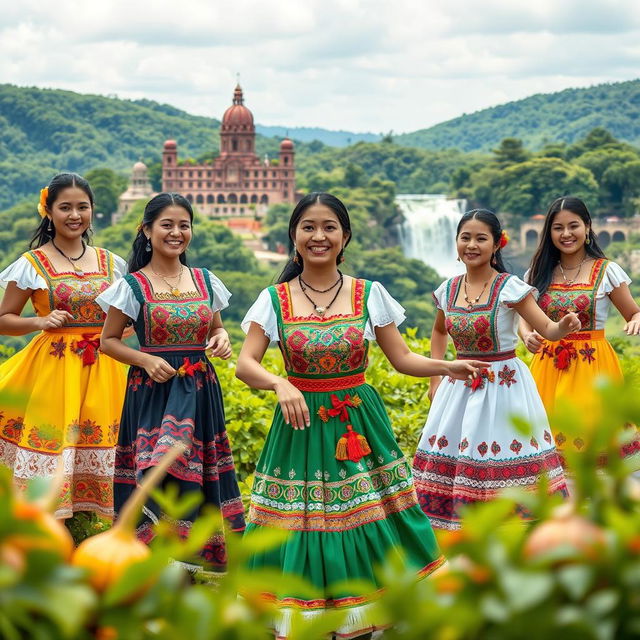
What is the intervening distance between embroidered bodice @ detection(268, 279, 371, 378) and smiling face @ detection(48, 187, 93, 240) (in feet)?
4.23

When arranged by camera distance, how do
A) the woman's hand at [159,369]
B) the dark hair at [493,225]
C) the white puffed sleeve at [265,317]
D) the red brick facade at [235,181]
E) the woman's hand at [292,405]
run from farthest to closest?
the red brick facade at [235,181] < the dark hair at [493,225] < the woman's hand at [159,369] < the white puffed sleeve at [265,317] < the woman's hand at [292,405]

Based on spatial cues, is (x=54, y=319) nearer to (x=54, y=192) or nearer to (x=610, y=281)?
(x=54, y=192)

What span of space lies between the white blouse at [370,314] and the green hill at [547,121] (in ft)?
378

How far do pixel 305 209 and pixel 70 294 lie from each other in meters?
1.32

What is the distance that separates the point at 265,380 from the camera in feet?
11.0

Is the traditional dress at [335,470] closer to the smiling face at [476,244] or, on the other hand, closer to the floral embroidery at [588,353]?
the smiling face at [476,244]

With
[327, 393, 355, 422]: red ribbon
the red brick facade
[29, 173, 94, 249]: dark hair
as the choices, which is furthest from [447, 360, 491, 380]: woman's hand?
the red brick facade

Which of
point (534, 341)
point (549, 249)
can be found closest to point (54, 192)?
point (534, 341)

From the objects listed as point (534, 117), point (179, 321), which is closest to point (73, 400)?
point (179, 321)

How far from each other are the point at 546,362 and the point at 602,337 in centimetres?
27

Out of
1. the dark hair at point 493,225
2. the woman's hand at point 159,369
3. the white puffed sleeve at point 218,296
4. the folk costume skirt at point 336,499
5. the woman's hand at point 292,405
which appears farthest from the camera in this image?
the dark hair at point 493,225

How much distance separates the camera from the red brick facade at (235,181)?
8825cm

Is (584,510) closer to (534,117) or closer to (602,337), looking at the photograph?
(602,337)

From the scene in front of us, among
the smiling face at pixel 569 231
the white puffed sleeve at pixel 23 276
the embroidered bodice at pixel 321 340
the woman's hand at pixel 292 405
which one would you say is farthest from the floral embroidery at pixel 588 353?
the white puffed sleeve at pixel 23 276
